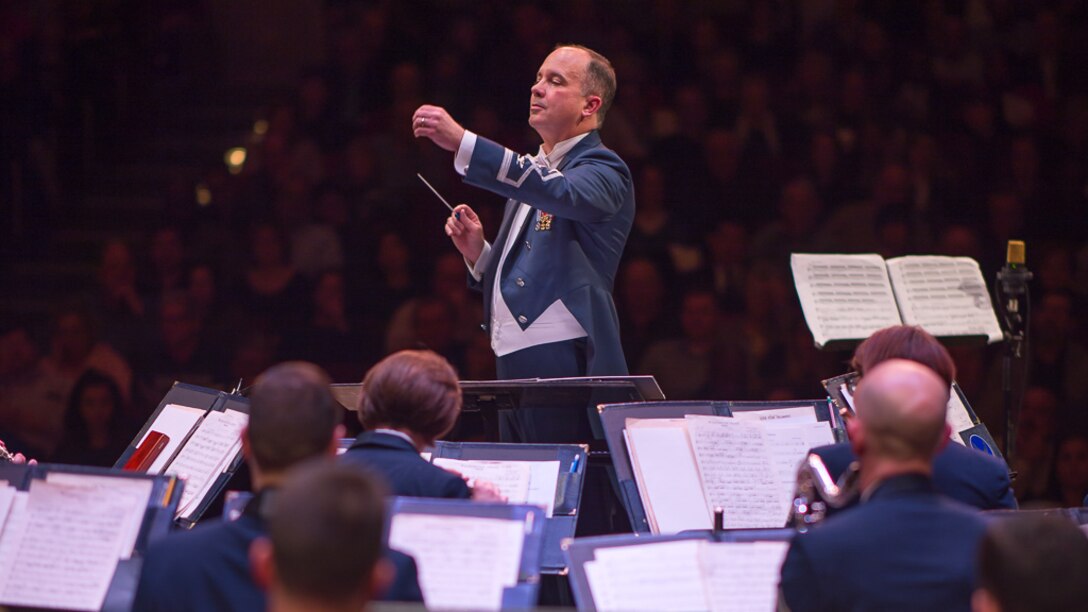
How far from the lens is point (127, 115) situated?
7172 mm

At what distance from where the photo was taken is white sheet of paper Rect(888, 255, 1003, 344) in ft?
14.2

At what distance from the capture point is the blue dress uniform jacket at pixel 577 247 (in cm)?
351

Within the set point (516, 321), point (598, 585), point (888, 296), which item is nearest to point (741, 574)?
point (598, 585)

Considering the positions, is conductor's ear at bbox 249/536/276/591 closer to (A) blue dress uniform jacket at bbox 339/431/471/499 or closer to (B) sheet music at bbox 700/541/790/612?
(A) blue dress uniform jacket at bbox 339/431/471/499

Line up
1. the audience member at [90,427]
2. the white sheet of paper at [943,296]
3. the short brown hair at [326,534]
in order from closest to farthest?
the short brown hair at [326,534] < the white sheet of paper at [943,296] < the audience member at [90,427]

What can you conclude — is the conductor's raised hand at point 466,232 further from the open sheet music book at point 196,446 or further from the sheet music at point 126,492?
the sheet music at point 126,492

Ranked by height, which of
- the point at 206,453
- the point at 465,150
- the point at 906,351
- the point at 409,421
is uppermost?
the point at 465,150

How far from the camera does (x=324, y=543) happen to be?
1.71 metres

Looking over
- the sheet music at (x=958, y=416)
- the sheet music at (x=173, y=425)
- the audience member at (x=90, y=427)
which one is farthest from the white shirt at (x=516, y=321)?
the audience member at (x=90, y=427)

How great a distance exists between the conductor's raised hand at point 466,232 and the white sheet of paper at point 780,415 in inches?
39.2

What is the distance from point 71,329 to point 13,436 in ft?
1.80

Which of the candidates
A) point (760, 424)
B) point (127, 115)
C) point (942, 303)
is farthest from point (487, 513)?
point (127, 115)

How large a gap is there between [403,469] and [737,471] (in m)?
1.05

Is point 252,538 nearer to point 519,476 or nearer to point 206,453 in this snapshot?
point 519,476
